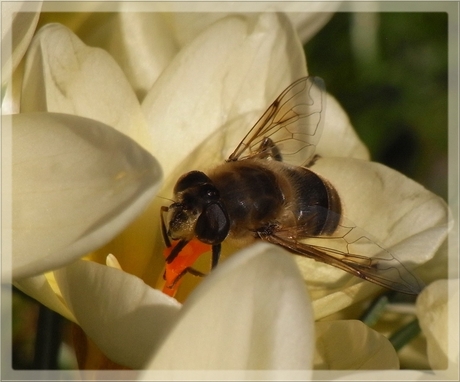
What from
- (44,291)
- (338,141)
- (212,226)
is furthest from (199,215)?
(338,141)

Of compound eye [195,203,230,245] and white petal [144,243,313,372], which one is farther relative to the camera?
compound eye [195,203,230,245]

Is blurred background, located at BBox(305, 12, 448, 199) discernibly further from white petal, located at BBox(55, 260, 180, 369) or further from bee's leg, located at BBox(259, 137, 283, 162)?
white petal, located at BBox(55, 260, 180, 369)

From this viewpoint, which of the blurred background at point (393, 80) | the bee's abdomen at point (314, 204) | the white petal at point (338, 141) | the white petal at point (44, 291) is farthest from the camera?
the blurred background at point (393, 80)

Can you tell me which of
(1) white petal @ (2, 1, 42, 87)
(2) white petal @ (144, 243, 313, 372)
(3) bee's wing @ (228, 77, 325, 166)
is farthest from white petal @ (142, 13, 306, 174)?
(2) white petal @ (144, 243, 313, 372)

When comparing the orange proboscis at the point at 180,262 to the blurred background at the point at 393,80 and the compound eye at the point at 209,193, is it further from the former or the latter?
the blurred background at the point at 393,80

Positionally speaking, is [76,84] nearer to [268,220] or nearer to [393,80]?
[268,220]

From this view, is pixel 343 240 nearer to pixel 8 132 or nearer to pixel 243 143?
pixel 243 143

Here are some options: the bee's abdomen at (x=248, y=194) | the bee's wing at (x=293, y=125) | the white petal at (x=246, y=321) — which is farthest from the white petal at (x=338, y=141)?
the white petal at (x=246, y=321)

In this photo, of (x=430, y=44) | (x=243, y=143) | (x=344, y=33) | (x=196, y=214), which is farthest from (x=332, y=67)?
(x=196, y=214)
